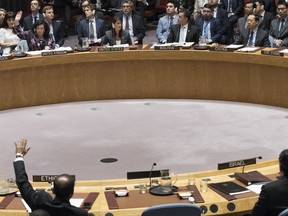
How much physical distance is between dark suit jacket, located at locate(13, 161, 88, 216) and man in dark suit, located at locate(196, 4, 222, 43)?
7352 mm

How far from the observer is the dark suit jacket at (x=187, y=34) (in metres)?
11.4

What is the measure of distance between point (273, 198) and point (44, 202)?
1.55m

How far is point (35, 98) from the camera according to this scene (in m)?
10.8

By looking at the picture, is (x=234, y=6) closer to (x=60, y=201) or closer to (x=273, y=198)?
(x=273, y=198)

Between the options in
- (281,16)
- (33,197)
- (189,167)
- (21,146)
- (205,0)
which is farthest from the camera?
(205,0)

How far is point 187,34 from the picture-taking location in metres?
11.4

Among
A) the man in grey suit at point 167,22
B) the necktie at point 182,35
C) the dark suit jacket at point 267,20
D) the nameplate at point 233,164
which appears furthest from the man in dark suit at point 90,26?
the nameplate at point 233,164

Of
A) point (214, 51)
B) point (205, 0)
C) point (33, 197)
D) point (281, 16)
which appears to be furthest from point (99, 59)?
point (33, 197)

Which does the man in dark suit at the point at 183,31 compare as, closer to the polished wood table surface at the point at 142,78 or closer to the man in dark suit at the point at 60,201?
the polished wood table surface at the point at 142,78

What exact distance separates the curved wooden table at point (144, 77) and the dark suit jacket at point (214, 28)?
137 cm

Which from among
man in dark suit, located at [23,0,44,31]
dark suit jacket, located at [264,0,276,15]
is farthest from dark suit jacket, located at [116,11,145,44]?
dark suit jacket, located at [264,0,276,15]

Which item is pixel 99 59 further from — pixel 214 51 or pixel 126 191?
pixel 126 191

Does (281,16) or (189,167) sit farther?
(281,16)

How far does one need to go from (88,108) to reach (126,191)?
16.6 feet
